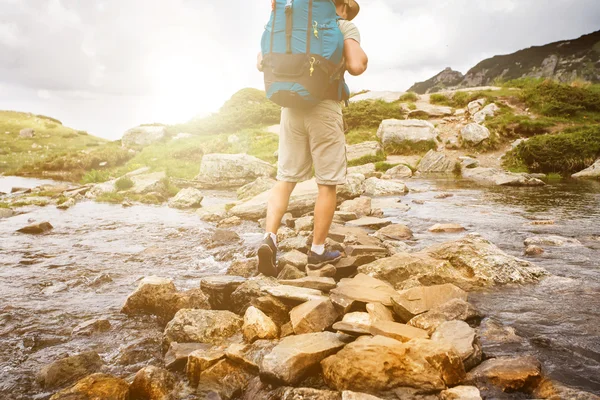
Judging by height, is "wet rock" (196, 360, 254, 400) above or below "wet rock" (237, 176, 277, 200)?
below

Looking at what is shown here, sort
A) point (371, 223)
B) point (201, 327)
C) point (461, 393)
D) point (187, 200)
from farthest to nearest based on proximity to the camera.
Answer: point (187, 200) < point (371, 223) < point (201, 327) < point (461, 393)

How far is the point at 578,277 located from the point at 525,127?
19.2m

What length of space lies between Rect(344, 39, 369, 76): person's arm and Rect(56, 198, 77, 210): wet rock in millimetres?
10370

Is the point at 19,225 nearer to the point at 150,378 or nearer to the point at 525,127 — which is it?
the point at 150,378

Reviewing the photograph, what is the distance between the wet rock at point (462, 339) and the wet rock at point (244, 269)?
240 centimetres

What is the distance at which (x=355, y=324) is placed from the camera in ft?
8.63

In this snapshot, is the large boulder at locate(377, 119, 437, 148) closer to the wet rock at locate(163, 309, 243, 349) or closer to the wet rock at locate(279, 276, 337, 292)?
the wet rock at locate(279, 276, 337, 292)

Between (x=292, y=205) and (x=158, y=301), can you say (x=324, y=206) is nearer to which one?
(x=158, y=301)

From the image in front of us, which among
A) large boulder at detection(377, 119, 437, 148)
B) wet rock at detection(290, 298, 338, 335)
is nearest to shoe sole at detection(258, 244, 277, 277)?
wet rock at detection(290, 298, 338, 335)

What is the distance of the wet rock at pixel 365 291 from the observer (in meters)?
3.10

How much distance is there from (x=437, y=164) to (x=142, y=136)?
23.9 meters

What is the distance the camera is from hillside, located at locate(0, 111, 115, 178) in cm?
3607

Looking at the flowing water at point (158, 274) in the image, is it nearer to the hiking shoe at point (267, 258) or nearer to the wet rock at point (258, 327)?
the wet rock at point (258, 327)

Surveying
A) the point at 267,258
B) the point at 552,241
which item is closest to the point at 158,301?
the point at 267,258
